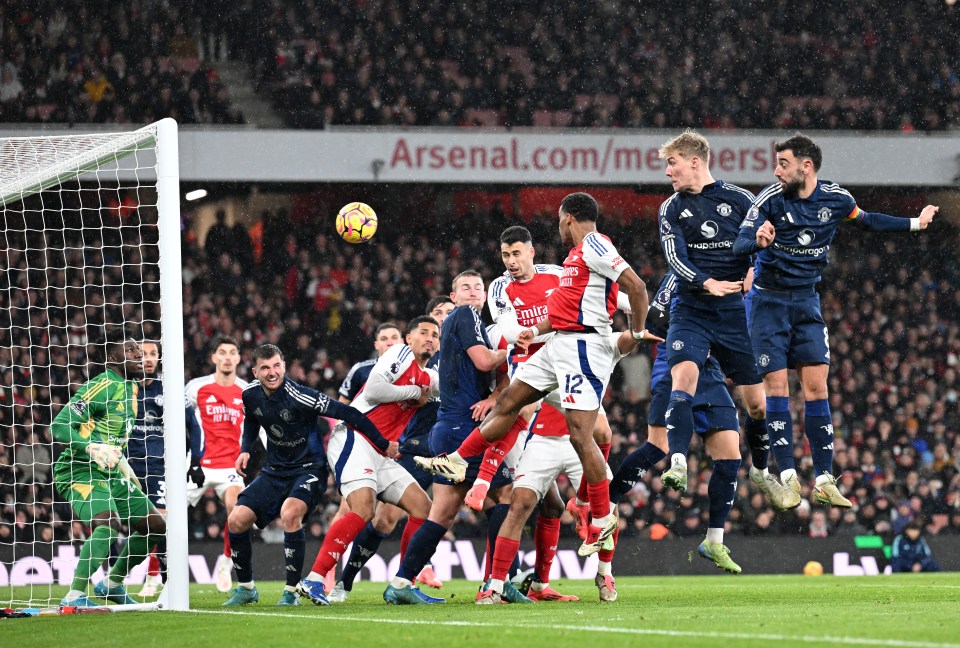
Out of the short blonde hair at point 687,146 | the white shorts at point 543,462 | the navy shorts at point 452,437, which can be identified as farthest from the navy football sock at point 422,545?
the short blonde hair at point 687,146

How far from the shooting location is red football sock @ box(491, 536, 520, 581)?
27.2ft

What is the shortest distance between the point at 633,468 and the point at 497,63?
48.2 feet

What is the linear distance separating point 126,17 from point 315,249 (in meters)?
5.11

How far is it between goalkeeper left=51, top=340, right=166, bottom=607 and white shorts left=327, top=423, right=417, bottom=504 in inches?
54.1

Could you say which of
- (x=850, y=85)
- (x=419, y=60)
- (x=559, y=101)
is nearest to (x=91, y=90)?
(x=419, y=60)

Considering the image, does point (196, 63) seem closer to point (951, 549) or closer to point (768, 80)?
point (768, 80)

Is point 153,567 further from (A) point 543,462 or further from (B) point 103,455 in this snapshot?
(A) point 543,462

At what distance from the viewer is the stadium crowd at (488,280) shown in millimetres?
A: 16734

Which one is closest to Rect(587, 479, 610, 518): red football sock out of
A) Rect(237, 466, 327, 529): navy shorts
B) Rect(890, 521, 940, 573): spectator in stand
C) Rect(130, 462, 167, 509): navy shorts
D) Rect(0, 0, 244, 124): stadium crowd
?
Rect(237, 466, 327, 529): navy shorts

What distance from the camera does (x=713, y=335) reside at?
8.20 m

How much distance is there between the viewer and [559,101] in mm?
21625

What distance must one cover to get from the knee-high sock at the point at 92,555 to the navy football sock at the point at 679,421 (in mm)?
4101

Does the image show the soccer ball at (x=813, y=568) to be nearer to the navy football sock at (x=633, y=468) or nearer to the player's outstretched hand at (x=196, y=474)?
the navy football sock at (x=633, y=468)

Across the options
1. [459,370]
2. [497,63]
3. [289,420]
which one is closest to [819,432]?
[459,370]
